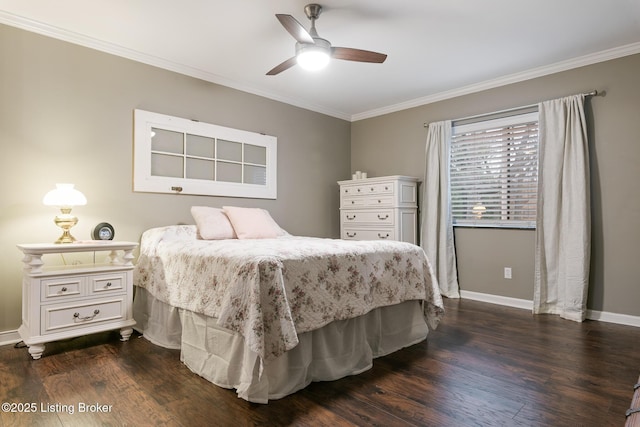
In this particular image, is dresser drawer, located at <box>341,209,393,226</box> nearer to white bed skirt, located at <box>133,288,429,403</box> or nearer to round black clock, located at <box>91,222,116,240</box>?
white bed skirt, located at <box>133,288,429,403</box>

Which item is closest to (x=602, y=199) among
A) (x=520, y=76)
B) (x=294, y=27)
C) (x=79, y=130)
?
(x=520, y=76)

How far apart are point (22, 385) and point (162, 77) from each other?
274cm

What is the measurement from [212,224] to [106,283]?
965mm

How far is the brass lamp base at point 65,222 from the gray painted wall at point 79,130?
24cm

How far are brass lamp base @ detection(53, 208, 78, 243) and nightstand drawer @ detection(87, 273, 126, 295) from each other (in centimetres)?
38

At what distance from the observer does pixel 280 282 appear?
187 centimetres

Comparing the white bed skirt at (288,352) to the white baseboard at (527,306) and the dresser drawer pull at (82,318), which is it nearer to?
the dresser drawer pull at (82,318)

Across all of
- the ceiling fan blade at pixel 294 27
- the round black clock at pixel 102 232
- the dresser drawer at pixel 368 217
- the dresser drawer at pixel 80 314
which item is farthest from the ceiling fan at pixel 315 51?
the dresser drawer at pixel 80 314

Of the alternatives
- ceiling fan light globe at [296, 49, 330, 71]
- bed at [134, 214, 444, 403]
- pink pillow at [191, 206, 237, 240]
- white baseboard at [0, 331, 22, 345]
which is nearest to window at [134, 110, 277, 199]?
pink pillow at [191, 206, 237, 240]

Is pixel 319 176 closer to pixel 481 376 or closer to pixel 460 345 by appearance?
pixel 460 345

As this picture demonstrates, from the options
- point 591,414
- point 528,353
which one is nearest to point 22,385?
point 591,414

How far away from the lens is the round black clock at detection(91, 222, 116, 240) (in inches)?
117

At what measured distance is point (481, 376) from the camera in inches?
85.0

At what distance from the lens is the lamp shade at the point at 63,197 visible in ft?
8.58
